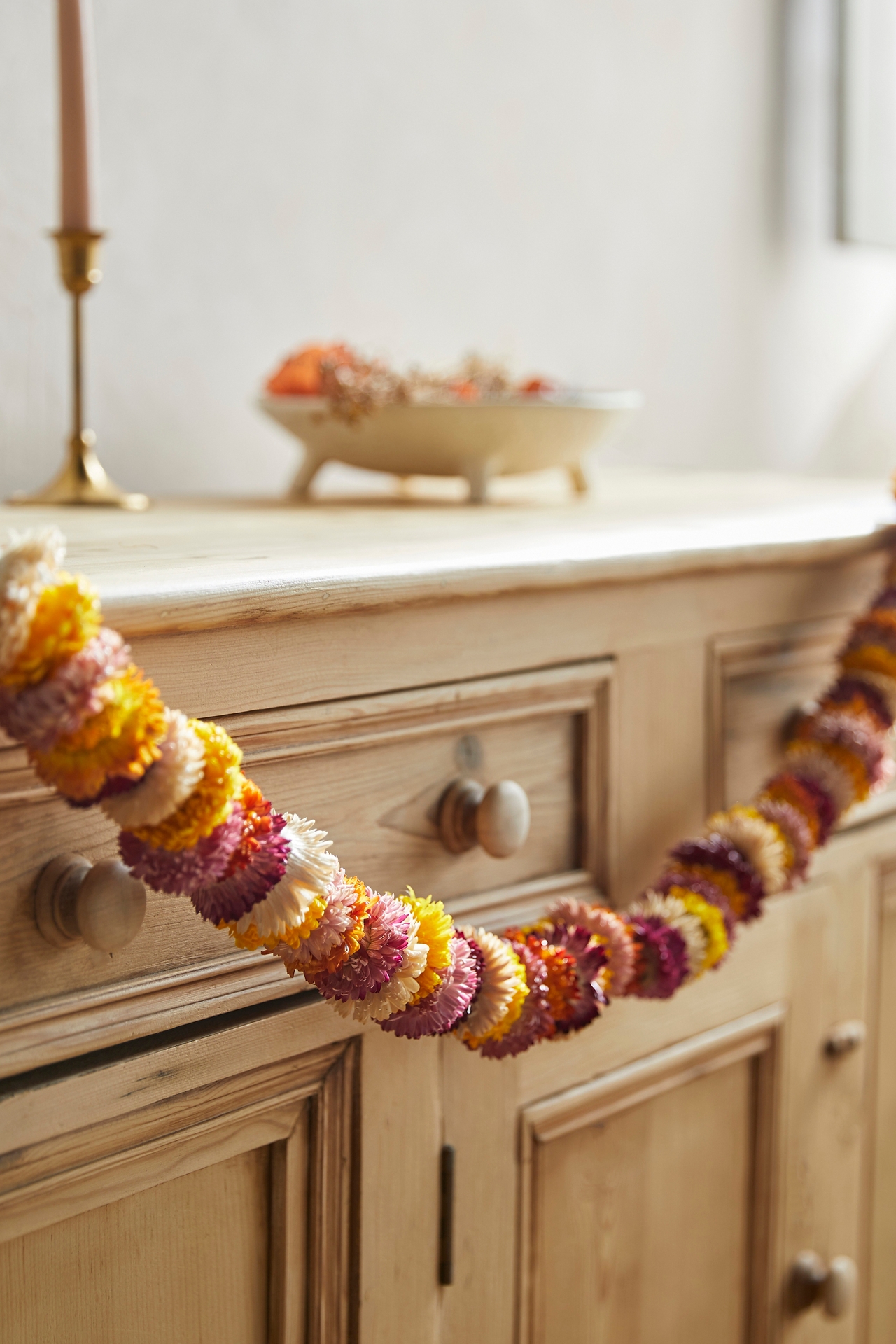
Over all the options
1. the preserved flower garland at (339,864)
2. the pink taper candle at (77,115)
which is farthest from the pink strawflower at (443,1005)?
the pink taper candle at (77,115)

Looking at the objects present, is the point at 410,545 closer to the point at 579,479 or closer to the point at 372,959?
the point at 372,959

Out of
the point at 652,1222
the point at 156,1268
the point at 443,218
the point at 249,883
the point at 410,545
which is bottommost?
the point at 652,1222

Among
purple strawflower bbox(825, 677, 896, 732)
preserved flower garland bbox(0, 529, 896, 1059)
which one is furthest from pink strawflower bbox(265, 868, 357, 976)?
purple strawflower bbox(825, 677, 896, 732)

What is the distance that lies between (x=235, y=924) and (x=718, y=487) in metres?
0.83

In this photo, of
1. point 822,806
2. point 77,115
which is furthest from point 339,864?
point 77,115

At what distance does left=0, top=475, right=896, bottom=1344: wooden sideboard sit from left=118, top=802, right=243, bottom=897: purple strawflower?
2.3 inches

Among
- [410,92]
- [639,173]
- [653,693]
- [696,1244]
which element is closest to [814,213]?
[639,173]

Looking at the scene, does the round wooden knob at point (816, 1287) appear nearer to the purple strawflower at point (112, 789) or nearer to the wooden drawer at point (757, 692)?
the wooden drawer at point (757, 692)

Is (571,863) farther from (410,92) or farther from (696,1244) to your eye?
(410,92)

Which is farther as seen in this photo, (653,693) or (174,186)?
(174,186)

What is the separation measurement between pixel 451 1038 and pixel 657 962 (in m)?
0.12

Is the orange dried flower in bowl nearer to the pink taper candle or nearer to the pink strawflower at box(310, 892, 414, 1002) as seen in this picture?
the pink taper candle

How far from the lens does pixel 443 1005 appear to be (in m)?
0.55

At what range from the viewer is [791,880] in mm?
771
